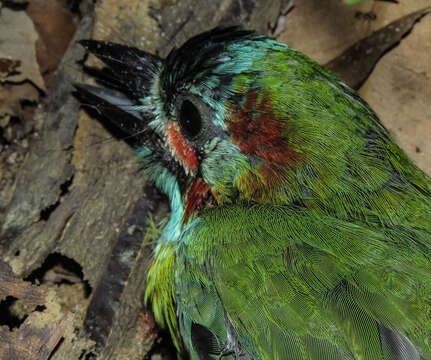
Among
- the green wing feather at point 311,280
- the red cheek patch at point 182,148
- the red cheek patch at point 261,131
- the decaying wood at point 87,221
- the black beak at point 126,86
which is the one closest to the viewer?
the green wing feather at point 311,280

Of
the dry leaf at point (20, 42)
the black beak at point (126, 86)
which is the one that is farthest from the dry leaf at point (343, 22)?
the dry leaf at point (20, 42)

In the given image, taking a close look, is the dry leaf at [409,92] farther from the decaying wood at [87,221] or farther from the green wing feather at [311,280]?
the green wing feather at [311,280]

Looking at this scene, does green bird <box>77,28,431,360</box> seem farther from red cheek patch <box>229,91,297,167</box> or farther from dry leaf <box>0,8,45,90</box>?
dry leaf <box>0,8,45,90</box>

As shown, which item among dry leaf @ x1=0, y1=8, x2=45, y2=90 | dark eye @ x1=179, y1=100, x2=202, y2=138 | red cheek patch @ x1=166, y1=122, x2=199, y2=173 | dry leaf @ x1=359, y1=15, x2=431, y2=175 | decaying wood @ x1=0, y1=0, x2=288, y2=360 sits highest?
dry leaf @ x1=359, y1=15, x2=431, y2=175

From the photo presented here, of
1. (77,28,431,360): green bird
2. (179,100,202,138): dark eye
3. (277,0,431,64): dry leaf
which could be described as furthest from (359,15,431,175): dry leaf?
(179,100,202,138): dark eye

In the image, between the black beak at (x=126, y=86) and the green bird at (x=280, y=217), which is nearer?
the green bird at (x=280, y=217)

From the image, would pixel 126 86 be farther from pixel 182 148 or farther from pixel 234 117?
pixel 234 117

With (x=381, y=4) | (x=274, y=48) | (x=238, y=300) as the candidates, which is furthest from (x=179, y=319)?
(x=381, y=4)
